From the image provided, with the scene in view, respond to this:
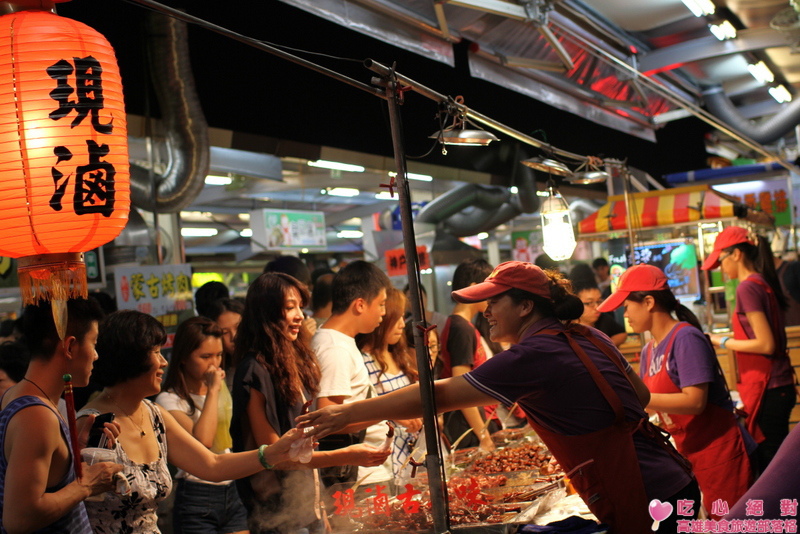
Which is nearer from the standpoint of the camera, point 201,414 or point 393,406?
point 393,406

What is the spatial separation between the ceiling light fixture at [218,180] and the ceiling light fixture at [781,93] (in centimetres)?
778

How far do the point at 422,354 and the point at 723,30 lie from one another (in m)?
7.01

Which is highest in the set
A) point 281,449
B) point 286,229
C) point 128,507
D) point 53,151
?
point 286,229

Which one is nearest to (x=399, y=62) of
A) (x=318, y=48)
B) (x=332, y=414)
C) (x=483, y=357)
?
(x=318, y=48)

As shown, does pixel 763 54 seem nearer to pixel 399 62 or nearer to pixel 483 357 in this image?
pixel 399 62

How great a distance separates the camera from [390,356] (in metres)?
4.03

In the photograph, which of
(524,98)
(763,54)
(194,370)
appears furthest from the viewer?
(763,54)

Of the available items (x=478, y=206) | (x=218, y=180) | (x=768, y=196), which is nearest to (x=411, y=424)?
(x=218, y=180)

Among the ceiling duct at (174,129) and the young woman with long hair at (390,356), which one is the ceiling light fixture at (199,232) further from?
the young woman with long hair at (390,356)

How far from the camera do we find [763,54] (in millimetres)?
9586

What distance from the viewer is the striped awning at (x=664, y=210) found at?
7711 mm

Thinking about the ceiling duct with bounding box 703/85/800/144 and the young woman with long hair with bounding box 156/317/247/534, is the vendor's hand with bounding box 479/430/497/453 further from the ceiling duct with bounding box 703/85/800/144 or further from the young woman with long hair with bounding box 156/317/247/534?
the ceiling duct with bounding box 703/85/800/144

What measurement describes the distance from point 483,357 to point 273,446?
7.29 feet

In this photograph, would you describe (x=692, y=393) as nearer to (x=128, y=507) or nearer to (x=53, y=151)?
(x=128, y=507)
